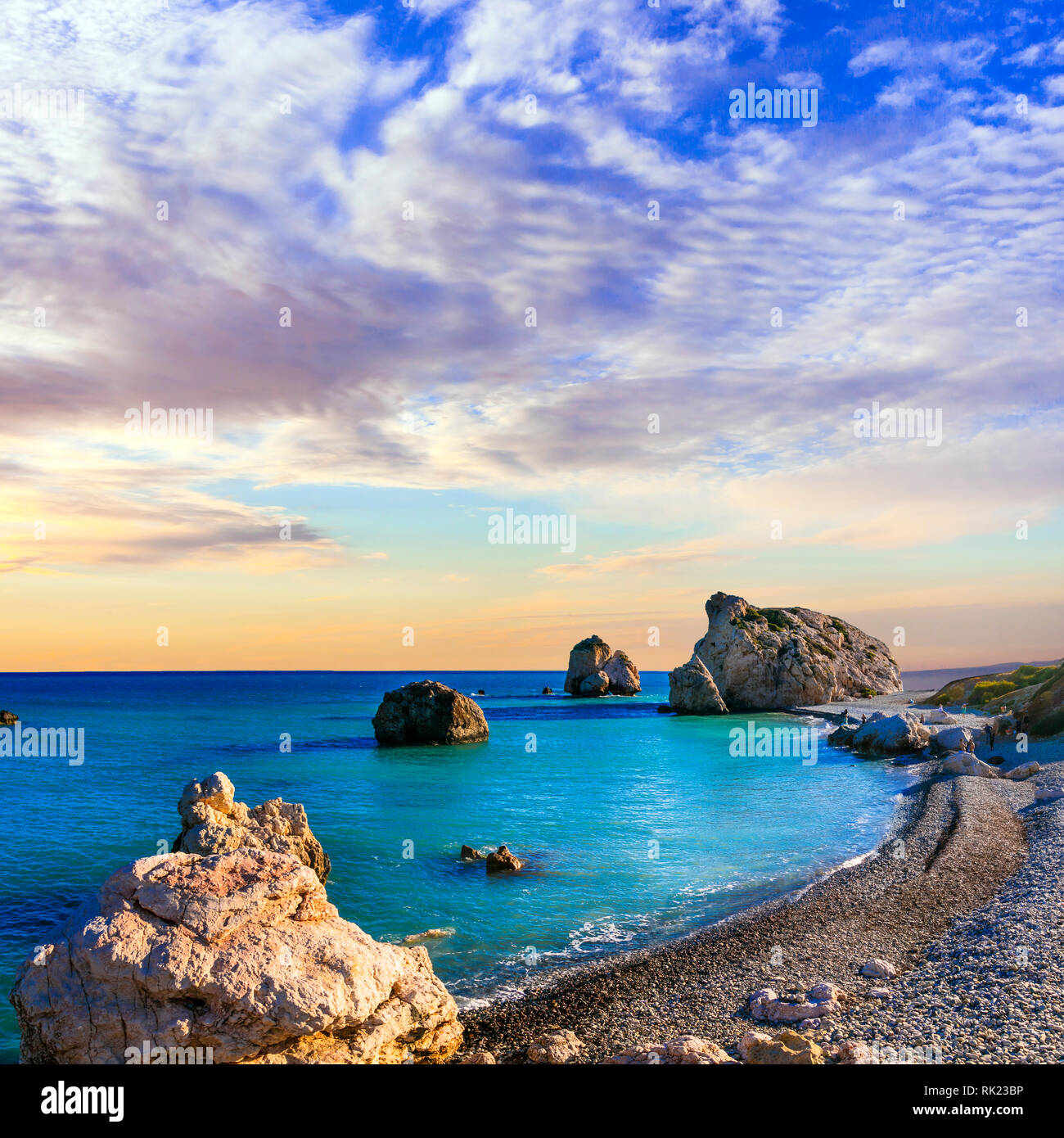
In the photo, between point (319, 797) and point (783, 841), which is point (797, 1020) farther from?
point (319, 797)

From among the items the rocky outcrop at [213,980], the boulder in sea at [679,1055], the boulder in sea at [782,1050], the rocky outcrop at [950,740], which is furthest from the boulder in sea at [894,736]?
the rocky outcrop at [213,980]

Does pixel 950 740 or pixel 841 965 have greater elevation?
pixel 841 965

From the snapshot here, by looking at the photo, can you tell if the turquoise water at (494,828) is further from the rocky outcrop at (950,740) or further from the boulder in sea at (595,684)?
the boulder in sea at (595,684)

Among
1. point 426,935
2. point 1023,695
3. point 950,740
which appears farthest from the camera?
point 1023,695

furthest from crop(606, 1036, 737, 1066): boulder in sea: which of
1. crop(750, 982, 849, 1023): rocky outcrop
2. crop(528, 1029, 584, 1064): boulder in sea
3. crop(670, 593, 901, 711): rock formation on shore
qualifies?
crop(670, 593, 901, 711): rock formation on shore

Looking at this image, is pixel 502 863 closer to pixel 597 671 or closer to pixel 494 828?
pixel 494 828

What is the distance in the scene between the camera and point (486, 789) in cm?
4138

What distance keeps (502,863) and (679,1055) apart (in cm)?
1413

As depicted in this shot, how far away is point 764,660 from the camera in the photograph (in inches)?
3770

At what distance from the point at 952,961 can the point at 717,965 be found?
461 centimetres

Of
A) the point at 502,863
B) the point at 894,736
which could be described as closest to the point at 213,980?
the point at 502,863
